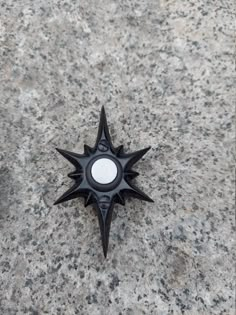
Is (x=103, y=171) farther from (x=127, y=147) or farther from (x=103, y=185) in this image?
(x=127, y=147)

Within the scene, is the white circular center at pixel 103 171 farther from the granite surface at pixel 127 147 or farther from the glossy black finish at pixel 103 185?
the granite surface at pixel 127 147

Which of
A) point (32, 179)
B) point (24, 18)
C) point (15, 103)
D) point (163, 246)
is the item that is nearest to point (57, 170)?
point (32, 179)

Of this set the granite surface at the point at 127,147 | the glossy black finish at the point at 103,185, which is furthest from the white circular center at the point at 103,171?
the granite surface at the point at 127,147

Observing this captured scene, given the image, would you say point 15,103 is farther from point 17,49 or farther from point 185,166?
point 185,166

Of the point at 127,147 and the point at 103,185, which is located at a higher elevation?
the point at 127,147

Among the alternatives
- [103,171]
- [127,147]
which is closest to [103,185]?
[103,171]

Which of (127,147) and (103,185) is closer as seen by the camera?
(103,185)
